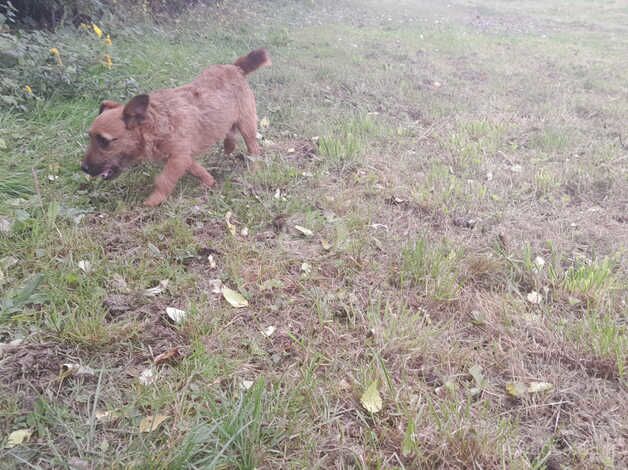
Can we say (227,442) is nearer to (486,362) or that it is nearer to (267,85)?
(486,362)

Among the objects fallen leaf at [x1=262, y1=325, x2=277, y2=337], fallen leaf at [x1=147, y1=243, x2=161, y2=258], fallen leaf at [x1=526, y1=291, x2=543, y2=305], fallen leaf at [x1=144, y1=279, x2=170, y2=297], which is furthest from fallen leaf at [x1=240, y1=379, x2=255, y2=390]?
fallen leaf at [x1=526, y1=291, x2=543, y2=305]

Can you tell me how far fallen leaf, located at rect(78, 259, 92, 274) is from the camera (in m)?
2.65

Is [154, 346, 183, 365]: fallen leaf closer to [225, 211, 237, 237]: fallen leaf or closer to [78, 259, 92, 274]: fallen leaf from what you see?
[78, 259, 92, 274]: fallen leaf

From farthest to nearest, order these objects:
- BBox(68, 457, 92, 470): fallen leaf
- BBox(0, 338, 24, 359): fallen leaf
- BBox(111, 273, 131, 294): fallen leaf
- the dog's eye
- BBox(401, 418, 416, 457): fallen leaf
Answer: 1. the dog's eye
2. BBox(111, 273, 131, 294): fallen leaf
3. BBox(0, 338, 24, 359): fallen leaf
4. BBox(401, 418, 416, 457): fallen leaf
5. BBox(68, 457, 92, 470): fallen leaf

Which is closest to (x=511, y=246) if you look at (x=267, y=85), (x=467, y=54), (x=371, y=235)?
(x=371, y=235)

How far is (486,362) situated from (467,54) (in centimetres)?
872

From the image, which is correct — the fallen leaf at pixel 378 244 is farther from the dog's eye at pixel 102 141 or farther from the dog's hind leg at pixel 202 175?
the dog's eye at pixel 102 141

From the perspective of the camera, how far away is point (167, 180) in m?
3.49

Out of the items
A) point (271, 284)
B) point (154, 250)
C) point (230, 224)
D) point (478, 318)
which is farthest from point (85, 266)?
point (478, 318)

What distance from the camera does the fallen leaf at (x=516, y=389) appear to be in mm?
2129

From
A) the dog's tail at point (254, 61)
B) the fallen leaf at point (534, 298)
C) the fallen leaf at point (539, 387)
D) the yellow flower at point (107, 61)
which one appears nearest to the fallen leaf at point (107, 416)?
the fallen leaf at point (539, 387)

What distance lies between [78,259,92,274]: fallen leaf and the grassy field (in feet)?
0.14

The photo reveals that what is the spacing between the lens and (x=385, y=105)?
6.16 m

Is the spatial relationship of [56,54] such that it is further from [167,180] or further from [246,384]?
[246,384]
